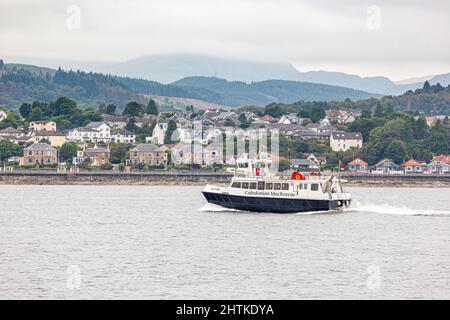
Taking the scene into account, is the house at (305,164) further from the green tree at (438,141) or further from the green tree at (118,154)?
the green tree at (438,141)

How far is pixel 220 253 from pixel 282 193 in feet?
71.7

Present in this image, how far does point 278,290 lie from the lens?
140 feet

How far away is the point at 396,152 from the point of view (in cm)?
16100

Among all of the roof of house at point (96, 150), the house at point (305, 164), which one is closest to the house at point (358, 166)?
the house at point (305, 164)

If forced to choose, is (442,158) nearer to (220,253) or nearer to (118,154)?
(118,154)

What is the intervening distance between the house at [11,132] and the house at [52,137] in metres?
4.99

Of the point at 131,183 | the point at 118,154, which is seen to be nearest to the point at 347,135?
the point at 118,154

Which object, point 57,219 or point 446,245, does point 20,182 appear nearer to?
point 57,219

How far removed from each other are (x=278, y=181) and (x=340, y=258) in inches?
883

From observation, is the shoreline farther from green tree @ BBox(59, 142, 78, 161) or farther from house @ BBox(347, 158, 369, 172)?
green tree @ BBox(59, 142, 78, 161)

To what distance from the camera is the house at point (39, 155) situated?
161562mm

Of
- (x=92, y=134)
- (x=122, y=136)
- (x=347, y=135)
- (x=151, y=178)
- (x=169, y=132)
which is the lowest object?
(x=151, y=178)

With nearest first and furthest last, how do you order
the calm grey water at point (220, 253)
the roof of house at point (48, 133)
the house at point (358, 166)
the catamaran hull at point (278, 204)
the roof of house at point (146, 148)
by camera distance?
the calm grey water at point (220, 253) → the catamaran hull at point (278, 204) → the house at point (358, 166) → the roof of house at point (146, 148) → the roof of house at point (48, 133)
